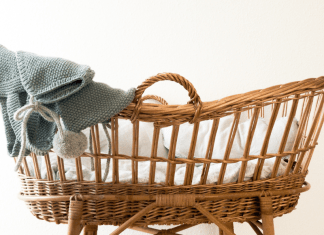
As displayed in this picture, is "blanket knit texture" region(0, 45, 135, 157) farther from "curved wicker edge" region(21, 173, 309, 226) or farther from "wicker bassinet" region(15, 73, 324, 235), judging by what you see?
"curved wicker edge" region(21, 173, 309, 226)

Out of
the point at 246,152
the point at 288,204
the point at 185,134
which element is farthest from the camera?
the point at 185,134

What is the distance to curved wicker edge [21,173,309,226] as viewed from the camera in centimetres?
72

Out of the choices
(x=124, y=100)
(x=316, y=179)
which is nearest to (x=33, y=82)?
(x=124, y=100)

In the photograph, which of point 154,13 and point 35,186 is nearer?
point 35,186

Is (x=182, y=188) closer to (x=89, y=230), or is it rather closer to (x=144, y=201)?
(x=144, y=201)

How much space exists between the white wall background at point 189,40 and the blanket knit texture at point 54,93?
2.94ft

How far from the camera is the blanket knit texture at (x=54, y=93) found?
23.3 inches

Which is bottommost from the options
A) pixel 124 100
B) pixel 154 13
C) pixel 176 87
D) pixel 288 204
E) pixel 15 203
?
pixel 15 203

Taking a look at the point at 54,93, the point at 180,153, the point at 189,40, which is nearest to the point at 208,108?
the point at 54,93

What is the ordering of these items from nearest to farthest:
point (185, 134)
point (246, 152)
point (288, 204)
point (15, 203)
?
1. point (246, 152)
2. point (288, 204)
3. point (185, 134)
4. point (15, 203)

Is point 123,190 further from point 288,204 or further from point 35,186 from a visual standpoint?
point 288,204

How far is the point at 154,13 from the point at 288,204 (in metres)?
1.11

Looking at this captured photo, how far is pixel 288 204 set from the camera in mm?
844

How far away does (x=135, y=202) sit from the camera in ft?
2.43
